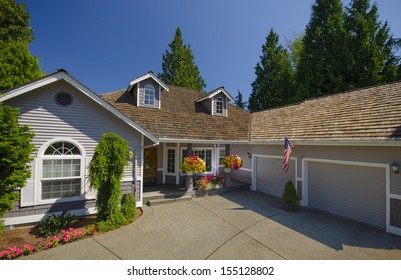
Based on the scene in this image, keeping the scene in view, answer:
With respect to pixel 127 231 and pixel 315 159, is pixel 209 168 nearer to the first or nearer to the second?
pixel 315 159

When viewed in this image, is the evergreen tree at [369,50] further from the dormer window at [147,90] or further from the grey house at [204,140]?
the dormer window at [147,90]

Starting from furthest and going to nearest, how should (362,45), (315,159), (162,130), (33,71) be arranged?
(362,45)
(33,71)
(162,130)
(315,159)

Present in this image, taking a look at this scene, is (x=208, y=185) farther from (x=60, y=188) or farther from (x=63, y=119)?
(x=63, y=119)

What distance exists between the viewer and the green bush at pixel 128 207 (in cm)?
753

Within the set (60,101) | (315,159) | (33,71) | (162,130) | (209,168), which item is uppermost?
(33,71)

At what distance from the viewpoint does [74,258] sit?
519 cm

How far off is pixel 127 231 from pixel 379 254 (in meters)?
7.61

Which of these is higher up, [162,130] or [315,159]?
[162,130]

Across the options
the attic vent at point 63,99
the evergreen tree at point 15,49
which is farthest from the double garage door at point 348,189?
the evergreen tree at point 15,49

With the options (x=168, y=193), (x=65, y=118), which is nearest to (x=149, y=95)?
(x=65, y=118)

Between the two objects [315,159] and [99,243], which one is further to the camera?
[315,159]

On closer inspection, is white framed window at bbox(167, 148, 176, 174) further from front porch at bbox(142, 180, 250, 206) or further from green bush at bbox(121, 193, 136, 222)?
green bush at bbox(121, 193, 136, 222)

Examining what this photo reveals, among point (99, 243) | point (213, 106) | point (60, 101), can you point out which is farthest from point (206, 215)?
point (213, 106)

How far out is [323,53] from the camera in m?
21.0
